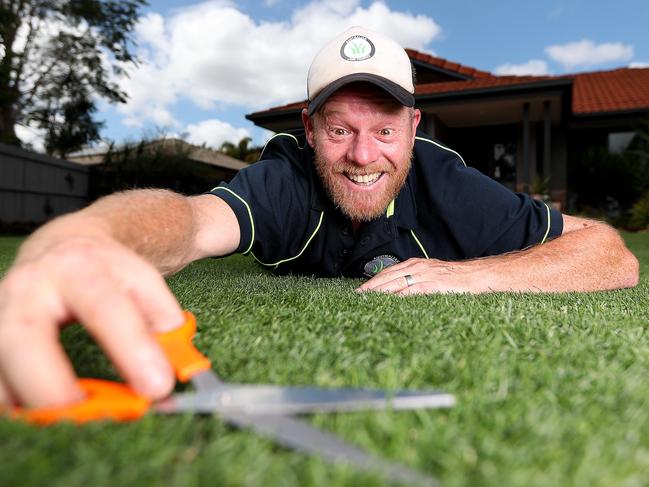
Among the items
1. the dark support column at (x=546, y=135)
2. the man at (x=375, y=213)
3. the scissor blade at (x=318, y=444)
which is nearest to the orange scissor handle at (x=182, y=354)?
the scissor blade at (x=318, y=444)

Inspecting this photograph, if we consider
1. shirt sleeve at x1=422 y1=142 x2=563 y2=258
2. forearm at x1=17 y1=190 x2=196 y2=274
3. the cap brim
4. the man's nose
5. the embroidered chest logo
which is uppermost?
the cap brim

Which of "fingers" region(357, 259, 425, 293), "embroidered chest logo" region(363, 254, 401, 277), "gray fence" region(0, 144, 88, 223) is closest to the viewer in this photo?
"fingers" region(357, 259, 425, 293)

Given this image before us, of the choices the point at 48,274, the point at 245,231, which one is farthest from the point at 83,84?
the point at 48,274

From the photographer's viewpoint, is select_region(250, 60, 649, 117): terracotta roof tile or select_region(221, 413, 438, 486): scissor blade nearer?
select_region(221, 413, 438, 486): scissor blade

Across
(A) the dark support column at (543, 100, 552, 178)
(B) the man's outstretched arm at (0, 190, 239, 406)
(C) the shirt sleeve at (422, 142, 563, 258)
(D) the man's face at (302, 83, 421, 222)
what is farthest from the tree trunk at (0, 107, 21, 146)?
(B) the man's outstretched arm at (0, 190, 239, 406)

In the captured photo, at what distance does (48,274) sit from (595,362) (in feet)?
3.34

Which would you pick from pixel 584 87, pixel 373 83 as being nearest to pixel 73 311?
pixel 373 83

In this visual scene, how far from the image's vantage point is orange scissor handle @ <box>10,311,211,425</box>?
70 centimetres

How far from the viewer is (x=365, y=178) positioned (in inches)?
98.4

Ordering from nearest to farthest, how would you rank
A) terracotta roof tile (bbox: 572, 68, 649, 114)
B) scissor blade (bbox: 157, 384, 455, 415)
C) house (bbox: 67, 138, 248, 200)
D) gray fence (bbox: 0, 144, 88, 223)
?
scissor blade (bbox: 157, 384, 455, 415) → terracotta roof tile (bbox: 572, 68, 649, 114) → gray fence (bbox: 0, 144, 88, 223) → house (bbox: 67, 138, 248, 200)

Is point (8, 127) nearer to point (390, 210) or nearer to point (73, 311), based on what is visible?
point (390, 210)

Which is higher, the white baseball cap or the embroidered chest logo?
the white baseball cap

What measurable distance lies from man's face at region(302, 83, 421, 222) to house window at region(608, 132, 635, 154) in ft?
45.9

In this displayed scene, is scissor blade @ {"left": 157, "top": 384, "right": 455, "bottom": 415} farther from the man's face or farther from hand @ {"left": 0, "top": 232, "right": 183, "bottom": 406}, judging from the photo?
the man's face
